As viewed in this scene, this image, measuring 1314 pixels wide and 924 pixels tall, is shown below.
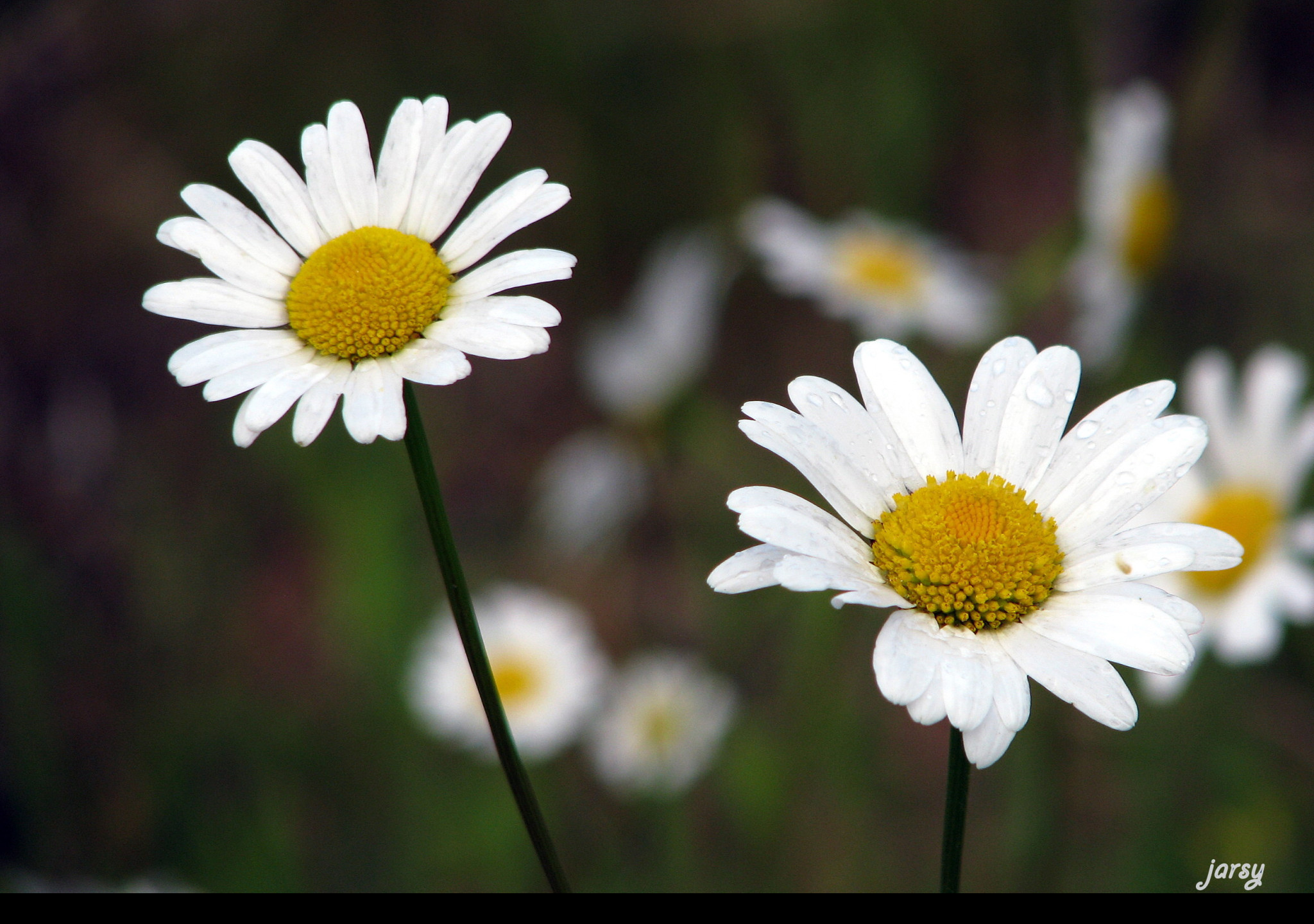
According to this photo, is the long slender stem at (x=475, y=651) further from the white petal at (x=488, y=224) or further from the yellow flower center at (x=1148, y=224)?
the yellow flower center at (x=1148, y=224)

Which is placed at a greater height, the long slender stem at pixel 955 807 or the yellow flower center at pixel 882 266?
the yellow flower center at pixel 882 266

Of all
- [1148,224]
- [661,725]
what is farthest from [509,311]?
[1148,224]

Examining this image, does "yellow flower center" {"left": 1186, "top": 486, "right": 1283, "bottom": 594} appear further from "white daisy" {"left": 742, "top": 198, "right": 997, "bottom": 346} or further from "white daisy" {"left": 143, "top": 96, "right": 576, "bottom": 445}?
"white daisy" {"left": 143, "top": 96, "right": 576, "bottom": 445}

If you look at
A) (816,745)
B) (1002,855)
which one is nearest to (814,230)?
(816,745)

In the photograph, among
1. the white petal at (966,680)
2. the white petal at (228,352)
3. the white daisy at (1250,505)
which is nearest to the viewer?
the white petal at (966,680)

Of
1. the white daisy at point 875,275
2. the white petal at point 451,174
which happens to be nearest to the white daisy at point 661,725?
the white daisy at point 875,275

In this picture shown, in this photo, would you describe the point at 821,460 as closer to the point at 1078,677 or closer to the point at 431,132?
the point at 1078,677
